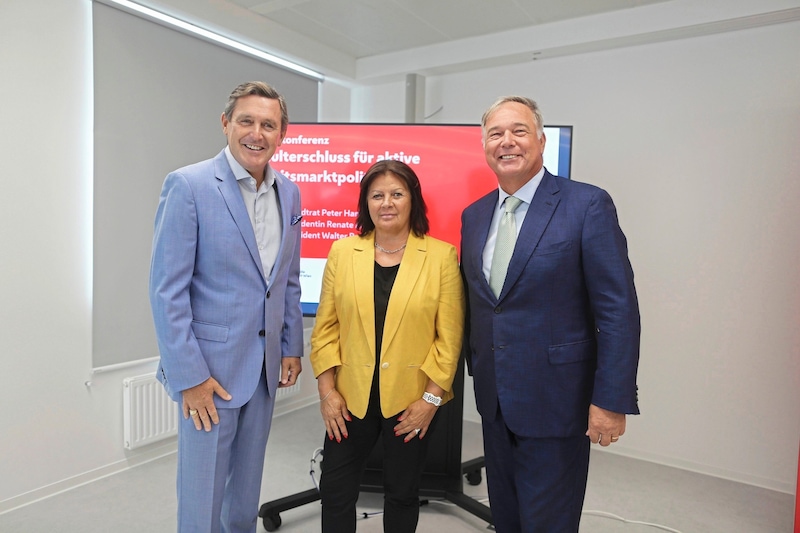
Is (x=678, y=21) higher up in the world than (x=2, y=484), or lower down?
higher up

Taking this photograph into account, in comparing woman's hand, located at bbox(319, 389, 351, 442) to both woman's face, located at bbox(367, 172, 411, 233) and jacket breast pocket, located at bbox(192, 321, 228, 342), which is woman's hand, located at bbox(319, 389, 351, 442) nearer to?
jacket breast pocket, located at bbox(192, 321, 228, 342)

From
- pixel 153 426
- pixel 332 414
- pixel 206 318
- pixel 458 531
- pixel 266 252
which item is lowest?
pixel 458 531

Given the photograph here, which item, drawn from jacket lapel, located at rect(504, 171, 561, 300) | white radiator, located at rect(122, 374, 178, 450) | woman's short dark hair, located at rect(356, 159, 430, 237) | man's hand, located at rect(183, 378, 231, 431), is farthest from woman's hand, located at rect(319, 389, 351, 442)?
white radiator, located at rect(122, 374, 178, 450)

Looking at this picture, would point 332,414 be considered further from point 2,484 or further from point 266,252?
point 2,484

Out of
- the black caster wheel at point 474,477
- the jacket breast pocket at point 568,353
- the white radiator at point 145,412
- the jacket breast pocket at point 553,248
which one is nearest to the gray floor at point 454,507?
the black caster wheel at point 474,477

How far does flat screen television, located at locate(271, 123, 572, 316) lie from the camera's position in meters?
2.66

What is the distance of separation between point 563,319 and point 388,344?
584 millimetres

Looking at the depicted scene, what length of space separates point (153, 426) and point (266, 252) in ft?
6.89

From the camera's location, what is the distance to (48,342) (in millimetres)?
2760

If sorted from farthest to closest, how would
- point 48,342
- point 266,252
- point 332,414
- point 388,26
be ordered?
point 388,26
point 48,342
point 332,414
point 266,252

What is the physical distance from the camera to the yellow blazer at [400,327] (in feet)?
5.89

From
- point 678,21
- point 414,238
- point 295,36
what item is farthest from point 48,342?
point 678,21

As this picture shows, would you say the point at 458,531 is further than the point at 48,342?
No

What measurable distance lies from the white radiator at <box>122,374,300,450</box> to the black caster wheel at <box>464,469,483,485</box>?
175 cm
